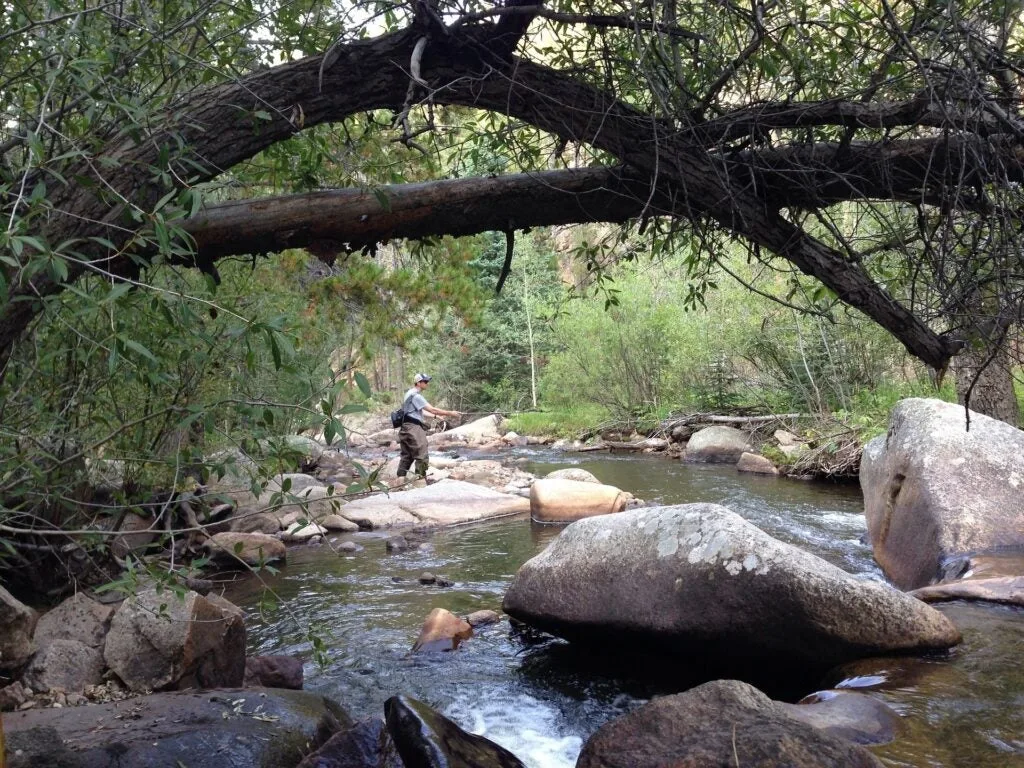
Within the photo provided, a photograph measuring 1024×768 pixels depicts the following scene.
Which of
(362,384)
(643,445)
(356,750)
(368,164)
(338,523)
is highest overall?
(368,164)

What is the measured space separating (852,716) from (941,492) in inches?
139

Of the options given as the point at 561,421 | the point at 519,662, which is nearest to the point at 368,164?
the point at 519,662

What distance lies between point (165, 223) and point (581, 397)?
23.2 m

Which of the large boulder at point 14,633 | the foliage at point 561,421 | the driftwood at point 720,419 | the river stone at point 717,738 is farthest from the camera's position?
the foliage at point 561,421

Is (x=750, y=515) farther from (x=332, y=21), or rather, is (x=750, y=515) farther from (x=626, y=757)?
(x=332, y=21)

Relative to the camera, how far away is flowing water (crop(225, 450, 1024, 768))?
155 inches

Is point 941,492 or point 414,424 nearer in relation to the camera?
point 941,492

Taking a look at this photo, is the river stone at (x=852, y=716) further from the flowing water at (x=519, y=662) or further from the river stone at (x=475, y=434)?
the river stone at (x=475, y=434)

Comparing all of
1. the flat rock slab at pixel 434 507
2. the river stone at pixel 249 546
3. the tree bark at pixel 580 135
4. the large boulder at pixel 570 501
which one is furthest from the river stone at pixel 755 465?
the tree bark at pixel 580 135

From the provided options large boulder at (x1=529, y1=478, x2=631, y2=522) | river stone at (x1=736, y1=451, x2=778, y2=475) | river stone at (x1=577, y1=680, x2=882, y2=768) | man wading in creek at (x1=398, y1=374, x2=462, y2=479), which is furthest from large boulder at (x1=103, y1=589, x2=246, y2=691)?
river stone at (x1=736, y1=451, x2=778, y2=475)

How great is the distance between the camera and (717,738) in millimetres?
3137

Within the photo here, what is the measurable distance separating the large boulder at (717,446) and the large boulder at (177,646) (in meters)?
12.7

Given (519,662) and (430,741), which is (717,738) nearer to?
(430,741)

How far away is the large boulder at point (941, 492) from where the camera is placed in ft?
21.2
